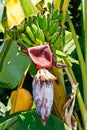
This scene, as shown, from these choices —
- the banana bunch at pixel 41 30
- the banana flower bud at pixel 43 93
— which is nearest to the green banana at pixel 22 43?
the banana bunch at pixel 41 30

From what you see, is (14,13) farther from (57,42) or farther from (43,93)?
(43,93)

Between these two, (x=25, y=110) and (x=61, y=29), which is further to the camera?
(x=25, y=110)

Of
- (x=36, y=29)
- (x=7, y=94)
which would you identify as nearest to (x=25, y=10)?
(x=36, y=29)

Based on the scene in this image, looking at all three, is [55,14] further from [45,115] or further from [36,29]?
[45,115]

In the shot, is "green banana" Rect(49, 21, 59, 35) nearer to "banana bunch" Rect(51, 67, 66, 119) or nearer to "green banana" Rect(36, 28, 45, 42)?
"green banana" Rect(36, 28, 45, 42)

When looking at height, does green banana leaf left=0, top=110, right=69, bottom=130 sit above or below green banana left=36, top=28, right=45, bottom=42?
below

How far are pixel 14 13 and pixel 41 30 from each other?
0.09 m

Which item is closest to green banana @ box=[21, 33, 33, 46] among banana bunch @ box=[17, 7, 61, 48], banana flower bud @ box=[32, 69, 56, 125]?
banana bunch @ box=[17, 7, 61, 48]

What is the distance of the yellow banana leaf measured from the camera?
805mm

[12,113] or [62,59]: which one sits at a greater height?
[62,59]

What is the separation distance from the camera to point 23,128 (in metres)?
0.89

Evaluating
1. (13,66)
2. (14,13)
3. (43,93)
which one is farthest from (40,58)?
(13,66)

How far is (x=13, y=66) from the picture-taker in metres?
0.94

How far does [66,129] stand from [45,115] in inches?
10.2
